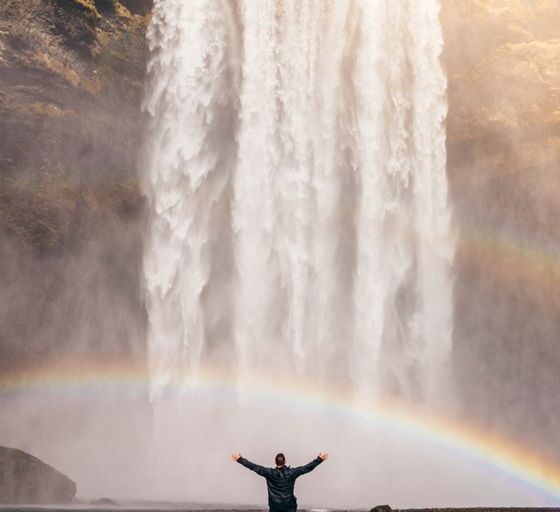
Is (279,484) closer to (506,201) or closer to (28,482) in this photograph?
(28,482)

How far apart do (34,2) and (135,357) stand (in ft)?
47.4

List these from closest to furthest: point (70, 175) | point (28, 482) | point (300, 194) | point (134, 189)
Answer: point (28, 482)
point (70, 175)
point (300, 194)
point (134, 189)

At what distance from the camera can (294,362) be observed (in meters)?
27.2

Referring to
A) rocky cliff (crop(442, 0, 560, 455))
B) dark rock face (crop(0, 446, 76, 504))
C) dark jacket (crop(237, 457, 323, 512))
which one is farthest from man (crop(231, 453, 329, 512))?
rocky cliff (crop(442, 0, 560, 455))

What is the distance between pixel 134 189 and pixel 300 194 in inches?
266

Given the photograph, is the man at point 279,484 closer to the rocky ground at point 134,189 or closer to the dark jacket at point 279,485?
the dark jacket at point 279,485

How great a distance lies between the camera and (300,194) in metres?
28.7

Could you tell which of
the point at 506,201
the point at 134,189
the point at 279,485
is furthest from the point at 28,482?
the point at 506,201

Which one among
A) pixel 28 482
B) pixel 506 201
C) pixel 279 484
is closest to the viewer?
pixel 279 484

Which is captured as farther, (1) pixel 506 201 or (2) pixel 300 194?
(1) pixel 506 201

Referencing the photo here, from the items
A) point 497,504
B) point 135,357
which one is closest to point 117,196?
point 135,357

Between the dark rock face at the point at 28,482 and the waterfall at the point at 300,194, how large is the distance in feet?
25.6

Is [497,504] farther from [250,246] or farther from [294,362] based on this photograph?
[250,246]

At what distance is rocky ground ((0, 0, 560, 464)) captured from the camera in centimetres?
2712
